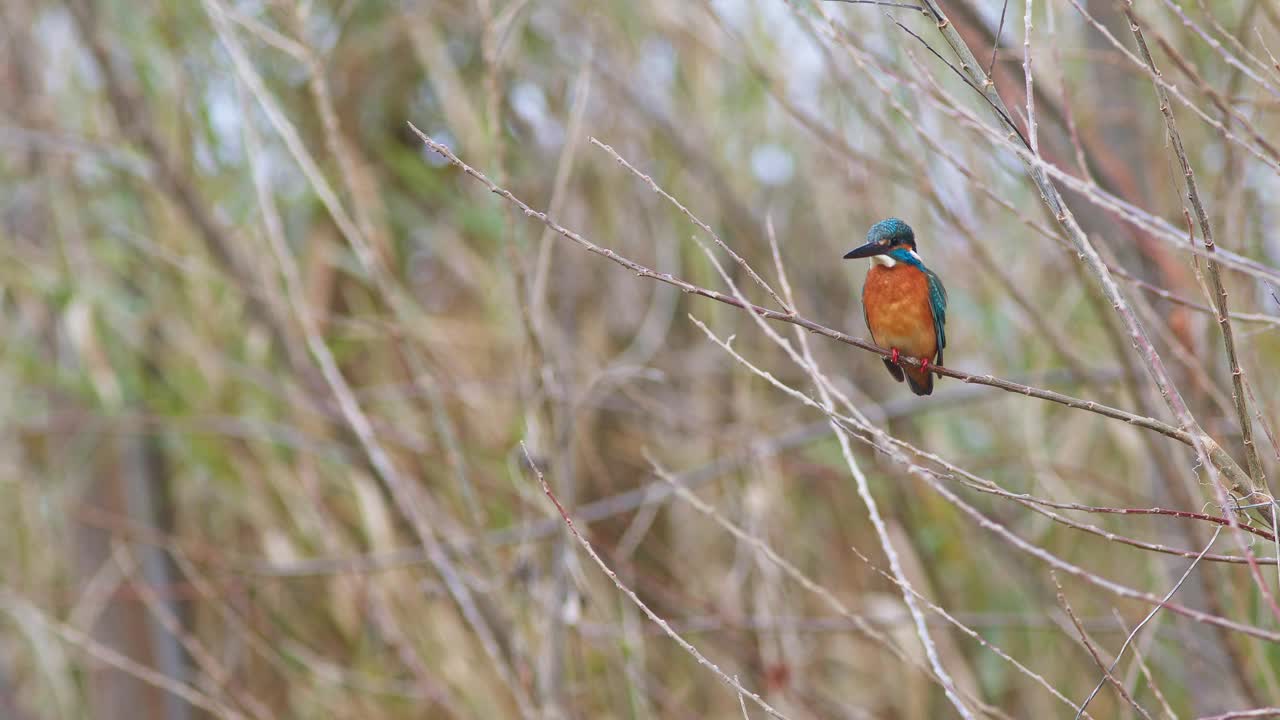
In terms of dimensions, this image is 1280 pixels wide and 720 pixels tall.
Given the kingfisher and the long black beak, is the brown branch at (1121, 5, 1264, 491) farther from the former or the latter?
the kingfisher

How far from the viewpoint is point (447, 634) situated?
3.21 metres

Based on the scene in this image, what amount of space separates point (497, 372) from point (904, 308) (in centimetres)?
222

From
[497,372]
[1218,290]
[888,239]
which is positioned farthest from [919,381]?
[497,372]

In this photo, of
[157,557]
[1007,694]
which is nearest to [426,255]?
[157,557]

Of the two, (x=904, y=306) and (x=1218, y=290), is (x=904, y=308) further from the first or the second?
(x=1218, y=290)

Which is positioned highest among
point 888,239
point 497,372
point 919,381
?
point 888,239

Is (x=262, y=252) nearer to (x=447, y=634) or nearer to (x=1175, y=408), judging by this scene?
(x=447, y=634)

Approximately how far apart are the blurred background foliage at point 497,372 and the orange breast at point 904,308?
0.64m

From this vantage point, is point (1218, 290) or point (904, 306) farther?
point (904, 306)

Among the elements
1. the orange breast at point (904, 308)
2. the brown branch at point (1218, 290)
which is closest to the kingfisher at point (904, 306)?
the orange breast at point (904, 308)

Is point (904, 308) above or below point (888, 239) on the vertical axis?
below

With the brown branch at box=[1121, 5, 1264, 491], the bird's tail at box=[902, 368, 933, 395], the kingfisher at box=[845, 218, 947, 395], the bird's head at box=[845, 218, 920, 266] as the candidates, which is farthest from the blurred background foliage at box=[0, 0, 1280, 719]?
the brown branch at box=[1121, 5, 1264, 491]

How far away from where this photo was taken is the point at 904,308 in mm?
2041

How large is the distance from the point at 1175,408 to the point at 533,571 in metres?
1.59
